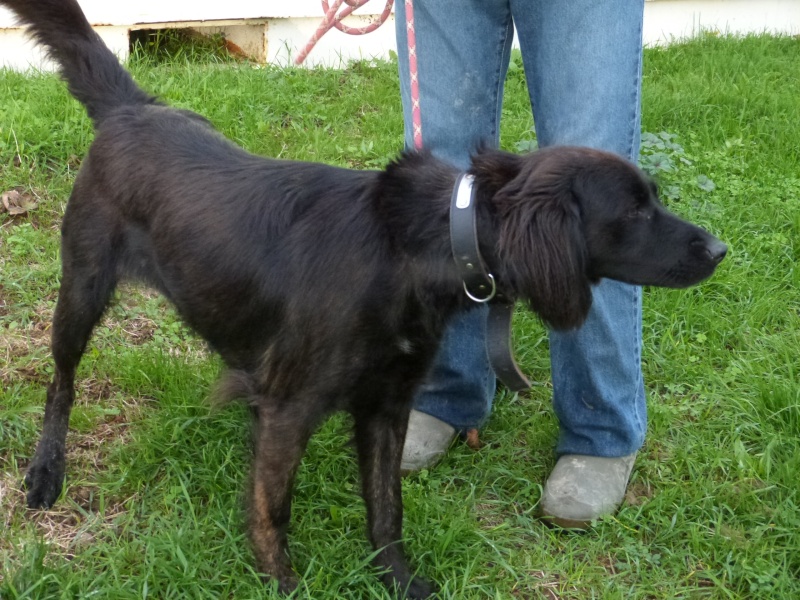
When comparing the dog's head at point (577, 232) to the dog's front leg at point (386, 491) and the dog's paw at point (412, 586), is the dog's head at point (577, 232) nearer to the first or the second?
the dog's front leg at point (386, 491)

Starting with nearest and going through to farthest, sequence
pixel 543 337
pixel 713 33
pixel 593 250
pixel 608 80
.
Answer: pixel 593 250 → pixel 608 80 → pixel 543 337 → pixel 713 33

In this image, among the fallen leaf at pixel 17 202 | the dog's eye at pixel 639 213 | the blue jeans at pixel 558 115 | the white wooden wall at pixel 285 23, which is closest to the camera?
the dog's eye at pixel 639 213

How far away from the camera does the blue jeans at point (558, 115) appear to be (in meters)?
2.47

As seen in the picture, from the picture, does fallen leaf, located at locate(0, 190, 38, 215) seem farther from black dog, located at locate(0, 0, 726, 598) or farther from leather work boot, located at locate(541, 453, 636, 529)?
leather work boot, located at locate(541, 453, 636, 529)

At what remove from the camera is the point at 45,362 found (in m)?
3.28

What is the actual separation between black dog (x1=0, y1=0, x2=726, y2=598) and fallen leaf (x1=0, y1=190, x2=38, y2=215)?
1.41 metres

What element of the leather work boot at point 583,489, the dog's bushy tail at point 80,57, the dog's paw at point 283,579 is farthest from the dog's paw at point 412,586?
the dog's bushy tail at point 80,57

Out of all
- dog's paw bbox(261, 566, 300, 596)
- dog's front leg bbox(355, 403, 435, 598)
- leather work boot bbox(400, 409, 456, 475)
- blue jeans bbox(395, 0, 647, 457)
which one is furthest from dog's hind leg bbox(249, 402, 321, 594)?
leather work boot bbox(400, 409, 456, 475)

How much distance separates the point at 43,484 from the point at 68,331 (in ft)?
1.50

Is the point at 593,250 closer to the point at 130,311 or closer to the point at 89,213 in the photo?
the point at 89,213

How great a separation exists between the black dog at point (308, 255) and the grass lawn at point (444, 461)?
145 mm

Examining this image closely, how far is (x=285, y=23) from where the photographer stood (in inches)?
Result: 224

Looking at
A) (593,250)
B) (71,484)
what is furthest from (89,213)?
(593,250)

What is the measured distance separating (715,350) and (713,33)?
3.67 m
